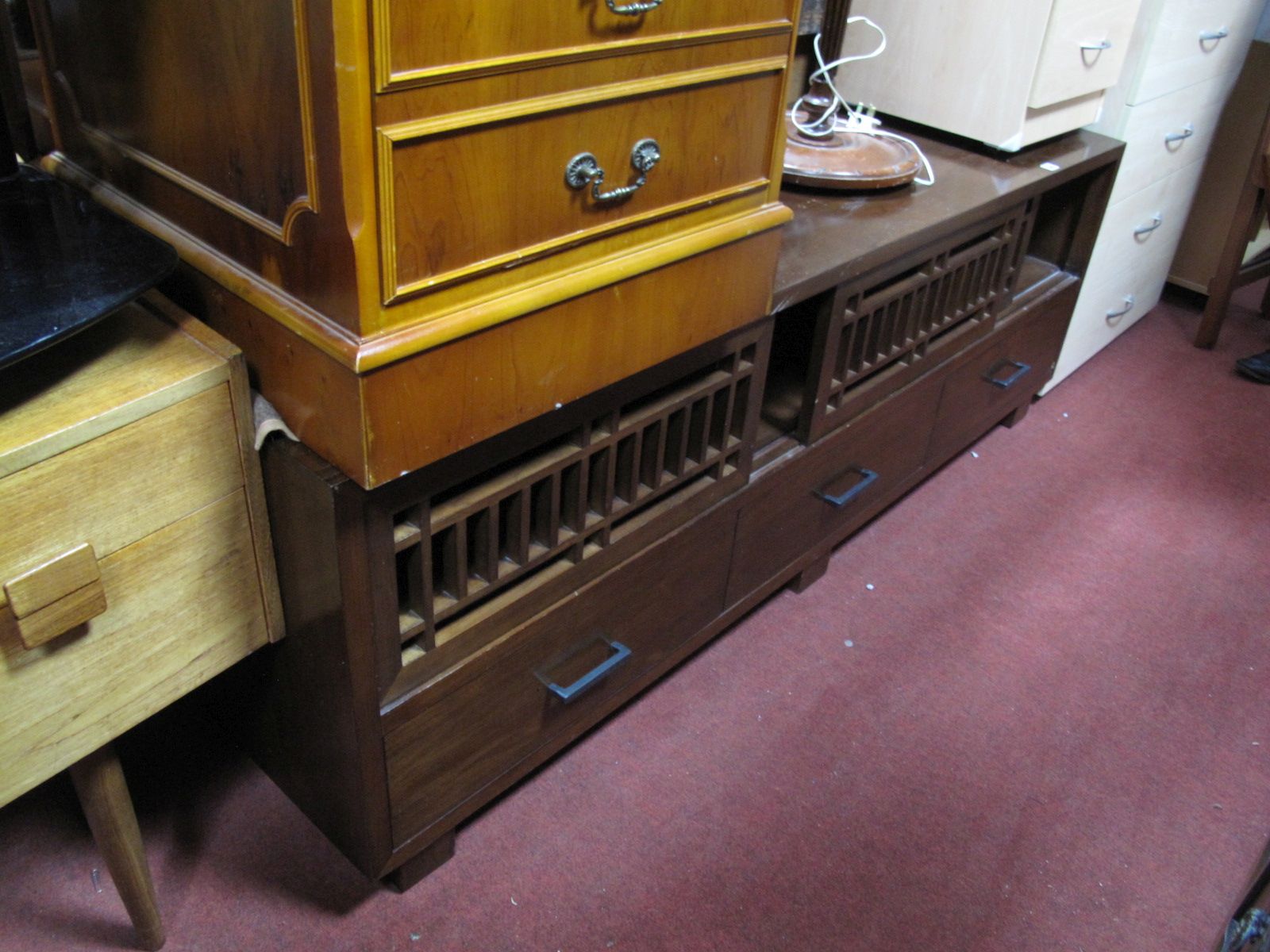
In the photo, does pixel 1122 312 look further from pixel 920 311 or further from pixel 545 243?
pixel 545 243

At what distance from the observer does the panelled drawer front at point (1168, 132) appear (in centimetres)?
174

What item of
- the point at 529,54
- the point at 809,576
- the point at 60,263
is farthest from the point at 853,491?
the point at 60,263

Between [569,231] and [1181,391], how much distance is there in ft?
5.63

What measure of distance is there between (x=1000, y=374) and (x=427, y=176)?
4.15ft

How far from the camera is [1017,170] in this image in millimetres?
1485

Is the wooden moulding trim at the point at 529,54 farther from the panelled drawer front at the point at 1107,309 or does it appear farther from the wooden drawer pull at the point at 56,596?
the panelled drawer front at the point at 1107,309

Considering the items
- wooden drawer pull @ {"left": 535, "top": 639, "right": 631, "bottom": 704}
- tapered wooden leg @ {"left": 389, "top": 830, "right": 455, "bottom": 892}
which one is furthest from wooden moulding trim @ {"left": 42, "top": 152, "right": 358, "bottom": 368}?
tapered wooden leg @ {"left": 389, "top": 830, "right": 455, "bottom": 892}

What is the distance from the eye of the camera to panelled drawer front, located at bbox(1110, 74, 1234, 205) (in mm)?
1736

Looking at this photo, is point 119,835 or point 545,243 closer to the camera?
point 545,243

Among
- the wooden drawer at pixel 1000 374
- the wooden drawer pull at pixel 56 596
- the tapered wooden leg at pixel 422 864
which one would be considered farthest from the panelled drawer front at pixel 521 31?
the wooden drawer at pixel 1000 374

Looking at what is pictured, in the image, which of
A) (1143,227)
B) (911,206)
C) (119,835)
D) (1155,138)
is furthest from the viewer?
(1143,227)

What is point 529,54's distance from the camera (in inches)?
26.6

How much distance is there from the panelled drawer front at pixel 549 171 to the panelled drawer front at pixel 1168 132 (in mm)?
1123

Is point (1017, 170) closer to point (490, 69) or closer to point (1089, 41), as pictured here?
point (1089, 41)
